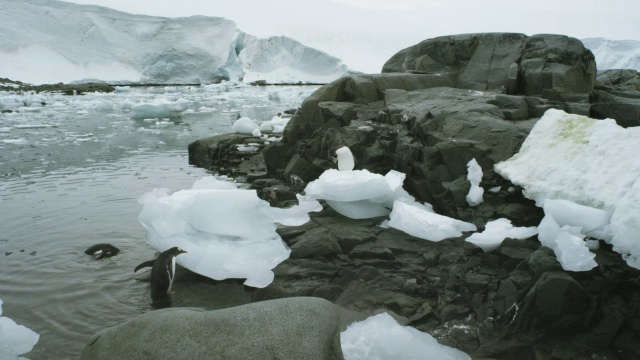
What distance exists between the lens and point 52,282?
389 centimetres

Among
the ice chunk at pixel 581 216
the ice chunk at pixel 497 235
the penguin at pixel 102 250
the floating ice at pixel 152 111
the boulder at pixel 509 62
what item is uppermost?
the boulder at pixel 509 62

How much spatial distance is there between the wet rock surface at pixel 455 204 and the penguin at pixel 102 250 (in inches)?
68.5

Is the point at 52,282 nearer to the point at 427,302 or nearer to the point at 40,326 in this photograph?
the point at 40,326

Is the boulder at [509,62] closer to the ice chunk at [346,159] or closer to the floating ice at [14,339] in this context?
the ice chunk at [346,159]

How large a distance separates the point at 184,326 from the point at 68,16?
48079 mm

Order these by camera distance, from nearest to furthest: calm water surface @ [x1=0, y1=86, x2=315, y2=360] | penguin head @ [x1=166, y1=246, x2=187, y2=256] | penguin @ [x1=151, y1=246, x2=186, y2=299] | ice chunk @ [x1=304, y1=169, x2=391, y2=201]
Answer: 1. calm water surface @ [x1=0, y1=86, x2=315, y2=360]
2. penguin @ [x1=151, y1=246, x2=186, y2=299]
3. penguin head @ [x1=166, y1=246, x2=187, y2=256]
4. ice chunk @ [x1=304, y1=169, x2=391, y2=201]

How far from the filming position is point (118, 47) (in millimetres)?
43312

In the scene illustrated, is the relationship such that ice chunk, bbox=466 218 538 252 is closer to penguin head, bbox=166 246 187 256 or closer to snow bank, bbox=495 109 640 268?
snow bank, bbox=495 109 640 268

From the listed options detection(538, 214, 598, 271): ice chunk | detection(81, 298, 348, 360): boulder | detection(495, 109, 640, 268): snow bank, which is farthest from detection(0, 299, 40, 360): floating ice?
detection(495, 109, 640, 268): snow bank

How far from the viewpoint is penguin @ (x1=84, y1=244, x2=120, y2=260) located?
4.46 metres

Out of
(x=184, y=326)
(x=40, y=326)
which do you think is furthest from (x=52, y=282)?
(x=184, y=326)

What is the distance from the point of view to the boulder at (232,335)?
7.60 ft

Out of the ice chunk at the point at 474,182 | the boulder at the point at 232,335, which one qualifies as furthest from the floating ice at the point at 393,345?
the ice chunk at the point at 474,182

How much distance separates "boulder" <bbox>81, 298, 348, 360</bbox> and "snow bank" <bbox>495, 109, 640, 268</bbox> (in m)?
1.95
